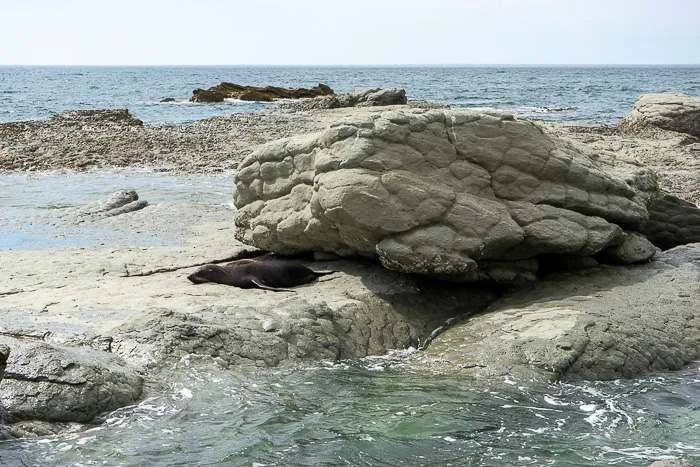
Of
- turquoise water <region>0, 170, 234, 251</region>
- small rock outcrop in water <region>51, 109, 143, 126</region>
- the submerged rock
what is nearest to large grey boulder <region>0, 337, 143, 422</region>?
turquoise water <region>0, 170, 234, 251</region>

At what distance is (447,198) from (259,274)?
91.7 inches

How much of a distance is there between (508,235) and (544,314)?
90 centimetres

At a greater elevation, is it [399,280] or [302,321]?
[399,280]

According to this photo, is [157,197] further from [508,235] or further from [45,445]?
[45,445]

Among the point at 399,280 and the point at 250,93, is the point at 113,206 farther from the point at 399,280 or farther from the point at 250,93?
the point at 250,93

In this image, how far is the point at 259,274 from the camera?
950 cm

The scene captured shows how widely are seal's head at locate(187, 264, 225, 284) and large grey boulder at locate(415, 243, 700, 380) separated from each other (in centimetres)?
281

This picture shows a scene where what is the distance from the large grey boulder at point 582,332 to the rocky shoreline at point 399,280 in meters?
0.02

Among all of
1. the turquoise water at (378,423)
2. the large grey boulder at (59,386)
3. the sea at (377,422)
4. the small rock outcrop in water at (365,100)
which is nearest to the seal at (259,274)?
the sea at (377,422)

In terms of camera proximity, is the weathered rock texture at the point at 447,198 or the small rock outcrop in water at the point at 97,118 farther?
the small rock outcrop in water at the point at 97,118

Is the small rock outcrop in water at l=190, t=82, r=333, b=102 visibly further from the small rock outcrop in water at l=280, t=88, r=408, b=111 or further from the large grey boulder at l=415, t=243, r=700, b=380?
the large grey boulder at l=415, t=243, r=700, b=380

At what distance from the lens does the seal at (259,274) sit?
9391 mm

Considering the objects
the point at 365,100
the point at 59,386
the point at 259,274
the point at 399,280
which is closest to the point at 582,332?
the point at 399,280

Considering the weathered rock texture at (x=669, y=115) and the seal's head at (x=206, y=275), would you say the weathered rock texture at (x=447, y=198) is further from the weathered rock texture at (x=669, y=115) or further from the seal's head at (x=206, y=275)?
the weathered rock texture at (x=669, y=115)
